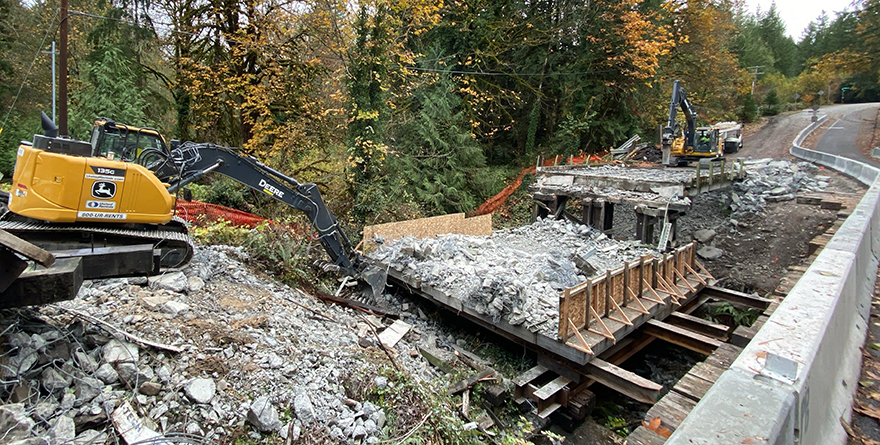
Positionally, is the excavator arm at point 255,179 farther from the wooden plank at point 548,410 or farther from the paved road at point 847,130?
the paved road at point 847,130

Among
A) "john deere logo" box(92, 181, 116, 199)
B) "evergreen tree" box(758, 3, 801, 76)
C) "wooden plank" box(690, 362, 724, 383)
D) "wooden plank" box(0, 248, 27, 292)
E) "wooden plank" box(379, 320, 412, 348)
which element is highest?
"evergreen tree" box(758, 3, 801, 76)

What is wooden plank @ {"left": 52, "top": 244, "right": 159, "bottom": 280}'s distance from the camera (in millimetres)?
4844

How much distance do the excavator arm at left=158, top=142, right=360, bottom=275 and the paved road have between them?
72.7 feet

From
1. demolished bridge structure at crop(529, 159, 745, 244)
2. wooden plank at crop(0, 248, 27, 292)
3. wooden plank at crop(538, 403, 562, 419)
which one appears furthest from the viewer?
demolished bridge structure at crop(529, 159, 745, 244)

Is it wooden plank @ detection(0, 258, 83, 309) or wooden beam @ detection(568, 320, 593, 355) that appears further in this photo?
wooden beam @ detection(568, 320, 593, 355)

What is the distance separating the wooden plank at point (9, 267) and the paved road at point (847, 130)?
1021 inches

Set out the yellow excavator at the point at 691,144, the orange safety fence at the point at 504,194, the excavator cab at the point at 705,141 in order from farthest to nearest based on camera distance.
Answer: the orange safety fence at the point at 504,194
the excavator cab at the point at 705,141
the yellow excavator at the point at 691,144

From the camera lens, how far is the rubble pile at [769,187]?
1442cm

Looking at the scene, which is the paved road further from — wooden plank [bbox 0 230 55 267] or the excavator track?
wooden plank [bbox 0 230 55 267]

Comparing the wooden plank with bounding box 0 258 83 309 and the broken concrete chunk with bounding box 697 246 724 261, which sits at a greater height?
the wooden plank with bounding box 0 258 83 309

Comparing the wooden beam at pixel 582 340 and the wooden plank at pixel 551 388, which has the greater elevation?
the wooden beam at pixel 582 340

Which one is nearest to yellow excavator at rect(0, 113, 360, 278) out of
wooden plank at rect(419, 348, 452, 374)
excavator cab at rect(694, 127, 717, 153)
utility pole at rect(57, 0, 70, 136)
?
wooden plank at rect(419, 348, 452, 374)

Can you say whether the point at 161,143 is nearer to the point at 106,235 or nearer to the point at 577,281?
the point at 106,235

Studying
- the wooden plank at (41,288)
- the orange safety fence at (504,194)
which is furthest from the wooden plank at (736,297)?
the wooden plank at (41,288)
